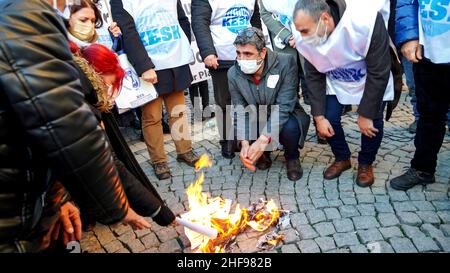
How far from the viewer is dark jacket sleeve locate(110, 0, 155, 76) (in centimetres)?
418

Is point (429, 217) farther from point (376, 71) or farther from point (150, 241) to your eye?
point (150, 241)

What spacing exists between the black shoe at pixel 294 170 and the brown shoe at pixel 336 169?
0.91 feet

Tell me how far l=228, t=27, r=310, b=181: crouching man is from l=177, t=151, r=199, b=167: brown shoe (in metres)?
0.79

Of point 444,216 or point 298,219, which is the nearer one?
point 444,216

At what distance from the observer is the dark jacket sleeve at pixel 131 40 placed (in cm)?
418

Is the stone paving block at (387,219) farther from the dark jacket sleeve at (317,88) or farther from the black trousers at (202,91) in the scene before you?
the black trousers at (202,91)

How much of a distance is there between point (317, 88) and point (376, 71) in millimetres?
671

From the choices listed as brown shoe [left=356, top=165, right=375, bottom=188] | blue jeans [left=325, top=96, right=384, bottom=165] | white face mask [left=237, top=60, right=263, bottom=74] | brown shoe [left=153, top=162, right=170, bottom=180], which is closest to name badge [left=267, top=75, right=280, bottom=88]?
white face mask [left=237, top=60, right=263, bottom=74]

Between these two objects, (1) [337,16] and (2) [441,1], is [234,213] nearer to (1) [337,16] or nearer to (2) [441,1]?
(1) [337,16]

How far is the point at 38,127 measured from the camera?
144 cm

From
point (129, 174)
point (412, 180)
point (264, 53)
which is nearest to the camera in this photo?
point (129, 174)

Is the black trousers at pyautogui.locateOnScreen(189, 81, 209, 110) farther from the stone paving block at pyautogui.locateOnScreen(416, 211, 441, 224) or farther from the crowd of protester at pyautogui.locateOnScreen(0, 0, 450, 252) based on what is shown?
the stone paving block at pyautogui.locateOnScreen(416, 211, 441, 224)

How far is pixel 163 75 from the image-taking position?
14.7 ft

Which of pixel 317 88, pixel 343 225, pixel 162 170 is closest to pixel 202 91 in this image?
pixel 162 170
